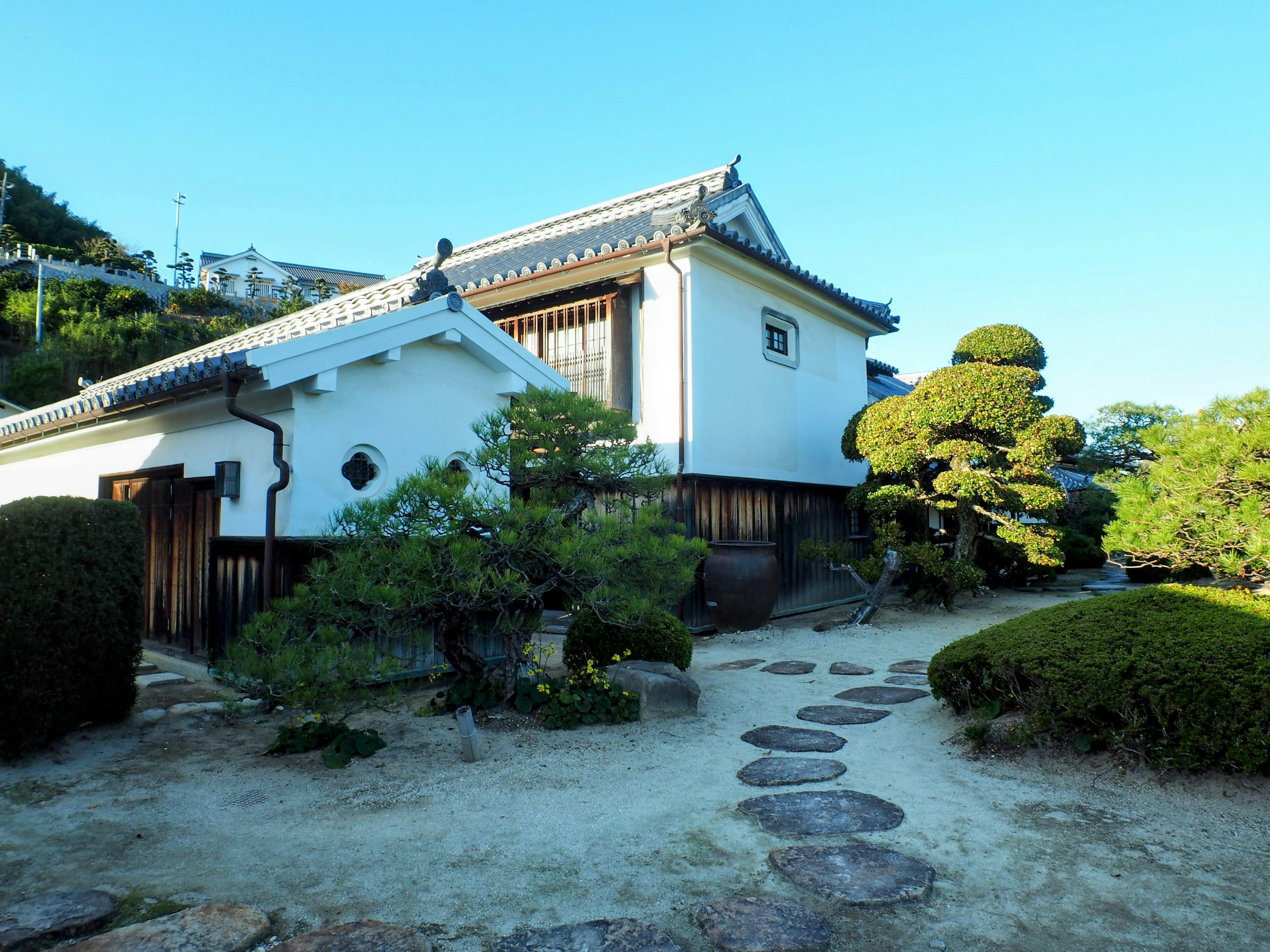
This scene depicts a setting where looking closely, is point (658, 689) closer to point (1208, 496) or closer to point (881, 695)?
point (881, 695)

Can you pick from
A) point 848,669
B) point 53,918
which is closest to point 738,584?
point 848,669

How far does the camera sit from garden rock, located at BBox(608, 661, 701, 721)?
5707 millimetres

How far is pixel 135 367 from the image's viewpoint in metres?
27.8

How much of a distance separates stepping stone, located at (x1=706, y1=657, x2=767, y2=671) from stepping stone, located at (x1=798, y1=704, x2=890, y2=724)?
1.57 meters

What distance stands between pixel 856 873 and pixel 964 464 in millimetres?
8285

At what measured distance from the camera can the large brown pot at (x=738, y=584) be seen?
9.45 m

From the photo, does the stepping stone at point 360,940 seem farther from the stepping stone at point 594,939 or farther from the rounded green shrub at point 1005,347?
the rounded green shrub at point 1005,347

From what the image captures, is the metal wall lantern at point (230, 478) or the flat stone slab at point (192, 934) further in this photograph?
the metal wall lantern at point (230, 478)

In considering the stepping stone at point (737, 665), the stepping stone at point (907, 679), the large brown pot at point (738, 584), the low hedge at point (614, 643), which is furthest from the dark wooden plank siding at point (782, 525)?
the stepping stone at point (907, 679)

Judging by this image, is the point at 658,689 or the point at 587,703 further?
the point at 658,689

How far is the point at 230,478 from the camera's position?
664 centimetres

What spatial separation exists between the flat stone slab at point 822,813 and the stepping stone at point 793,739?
828mm

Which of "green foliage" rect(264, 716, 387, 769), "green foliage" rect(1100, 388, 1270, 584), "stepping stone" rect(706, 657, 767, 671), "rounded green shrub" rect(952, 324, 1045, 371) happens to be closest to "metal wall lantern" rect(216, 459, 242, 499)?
"green foliage" rect(264, 716, 387, 769)

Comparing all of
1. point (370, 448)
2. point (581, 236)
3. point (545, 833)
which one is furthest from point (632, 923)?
point (581, 236)
